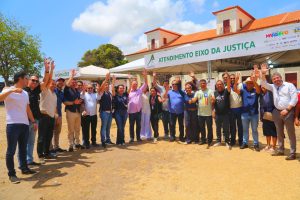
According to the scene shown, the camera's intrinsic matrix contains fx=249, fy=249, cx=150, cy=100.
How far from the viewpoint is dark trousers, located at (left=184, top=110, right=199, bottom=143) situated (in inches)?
264

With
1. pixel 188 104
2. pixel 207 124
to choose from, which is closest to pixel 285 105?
pixel 207 124

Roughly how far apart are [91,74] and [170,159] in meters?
14.1

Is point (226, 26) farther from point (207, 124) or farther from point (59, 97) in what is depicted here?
point (59, 97)

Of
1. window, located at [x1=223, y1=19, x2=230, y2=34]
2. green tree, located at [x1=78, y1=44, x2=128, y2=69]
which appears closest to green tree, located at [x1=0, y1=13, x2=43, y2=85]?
green tree, located at [x1=78, y1=44, x2=128, y2=69]

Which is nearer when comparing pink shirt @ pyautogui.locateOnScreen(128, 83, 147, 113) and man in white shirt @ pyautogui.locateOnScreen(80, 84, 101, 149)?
man in white shirt @ pyautogui.locateOnScreen(80, 84, 101, 149)

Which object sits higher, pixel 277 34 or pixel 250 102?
pixel 277 34

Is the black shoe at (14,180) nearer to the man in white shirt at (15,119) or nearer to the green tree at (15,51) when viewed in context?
the man in white shirt at (15,119)

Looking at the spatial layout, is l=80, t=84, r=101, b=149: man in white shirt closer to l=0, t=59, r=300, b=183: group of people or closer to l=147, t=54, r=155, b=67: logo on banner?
l=0, t=59, r=300, b=183: group of people

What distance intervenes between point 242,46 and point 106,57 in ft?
134

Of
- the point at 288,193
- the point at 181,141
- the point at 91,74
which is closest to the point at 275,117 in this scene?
the point at 288,193

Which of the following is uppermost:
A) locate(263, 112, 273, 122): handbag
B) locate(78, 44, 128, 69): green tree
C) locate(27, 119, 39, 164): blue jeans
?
locate(78, 44, 128, 69): green tree

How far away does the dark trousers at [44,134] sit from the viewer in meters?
5.45

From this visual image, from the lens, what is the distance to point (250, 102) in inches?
224

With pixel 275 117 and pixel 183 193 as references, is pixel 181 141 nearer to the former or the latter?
pixel 275 117
